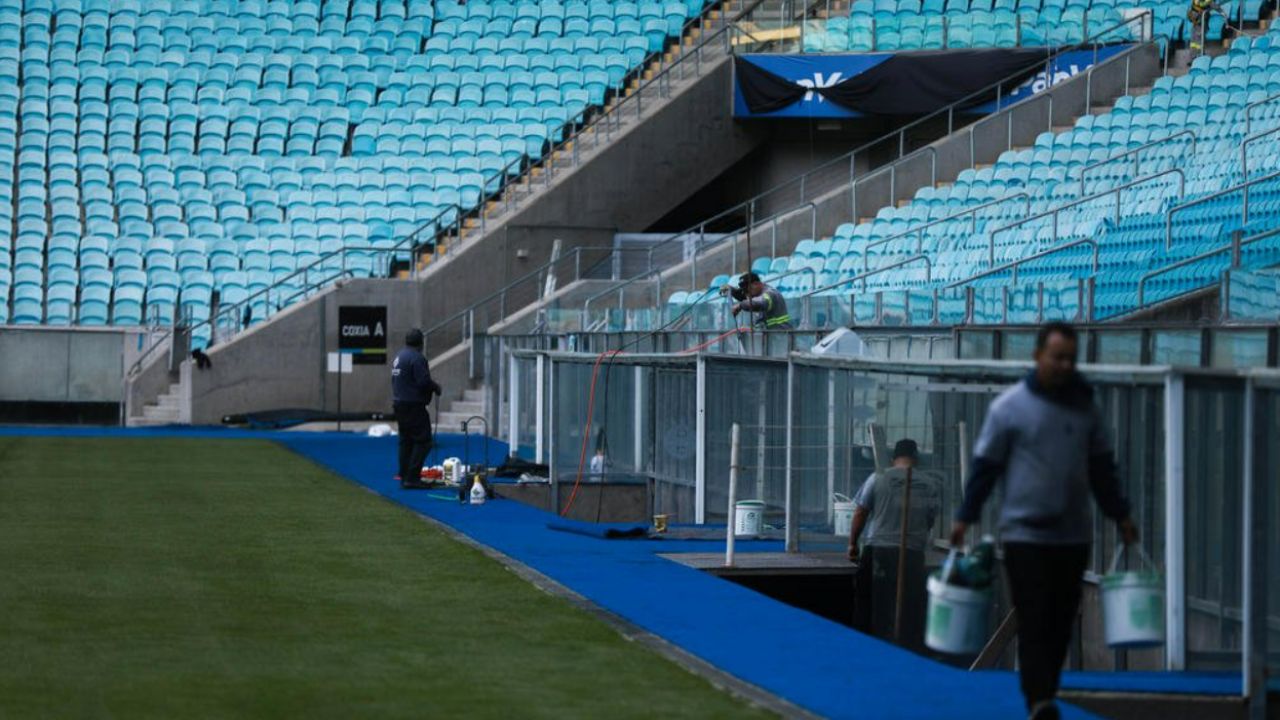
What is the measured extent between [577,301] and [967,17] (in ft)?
33.4

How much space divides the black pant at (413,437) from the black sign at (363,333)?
13755 mm

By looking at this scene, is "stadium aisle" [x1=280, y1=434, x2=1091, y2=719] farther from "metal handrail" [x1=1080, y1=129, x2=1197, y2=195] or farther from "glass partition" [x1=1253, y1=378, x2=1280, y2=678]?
"metal handrail" [x1=1080, y1=129, x2=1197, y2=195]

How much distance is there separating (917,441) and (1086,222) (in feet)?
44.0

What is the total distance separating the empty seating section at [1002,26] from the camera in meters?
39.3

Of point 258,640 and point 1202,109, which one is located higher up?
point 1202,109

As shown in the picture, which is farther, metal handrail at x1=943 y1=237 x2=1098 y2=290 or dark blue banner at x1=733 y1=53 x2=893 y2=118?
dark blue banner at x1=733 y1=53 x2=893 y2=118

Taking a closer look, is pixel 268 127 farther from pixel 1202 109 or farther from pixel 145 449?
pixel 1202 109

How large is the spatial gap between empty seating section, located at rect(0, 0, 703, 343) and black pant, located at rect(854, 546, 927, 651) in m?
24.0

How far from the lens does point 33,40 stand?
1806 inches

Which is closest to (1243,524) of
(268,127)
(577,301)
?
(577,301)

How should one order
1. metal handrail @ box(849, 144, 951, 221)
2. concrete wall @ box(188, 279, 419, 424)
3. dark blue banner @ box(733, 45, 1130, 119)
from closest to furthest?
concrete wall @ box(188, 279, 419, 424)
metal handrail @ box(849, 144, 951, 221)
dark blue banner @ box(733, 45, 1130, 119)

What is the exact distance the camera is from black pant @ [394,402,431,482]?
23391 millimetres

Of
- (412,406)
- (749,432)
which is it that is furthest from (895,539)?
(412,406)

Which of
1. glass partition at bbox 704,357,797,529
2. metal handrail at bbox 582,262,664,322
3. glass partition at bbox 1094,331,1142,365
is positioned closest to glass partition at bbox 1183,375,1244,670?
glass partition at bbox 1094,331,1142,365
